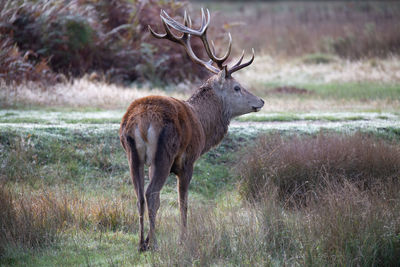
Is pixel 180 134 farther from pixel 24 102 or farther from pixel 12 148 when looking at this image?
pixel 24 102

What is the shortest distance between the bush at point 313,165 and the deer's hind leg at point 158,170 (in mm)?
2486

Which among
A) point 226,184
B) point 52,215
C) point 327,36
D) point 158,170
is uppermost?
point 327,36

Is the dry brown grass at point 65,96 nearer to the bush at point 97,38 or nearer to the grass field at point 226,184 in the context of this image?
the grass field at point 226,184

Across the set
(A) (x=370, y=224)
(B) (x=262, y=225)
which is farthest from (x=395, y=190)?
(B) (x=262, y=225)

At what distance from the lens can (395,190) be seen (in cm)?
693

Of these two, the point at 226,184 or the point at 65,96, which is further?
the point at 65,96

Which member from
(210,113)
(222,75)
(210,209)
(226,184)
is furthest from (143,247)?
(226,184)

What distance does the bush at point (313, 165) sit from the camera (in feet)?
27.4

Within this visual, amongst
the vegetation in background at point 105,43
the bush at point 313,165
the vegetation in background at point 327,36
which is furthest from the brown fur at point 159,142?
the vegetation in background at point 327,36

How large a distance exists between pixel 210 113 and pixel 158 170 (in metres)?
1.73

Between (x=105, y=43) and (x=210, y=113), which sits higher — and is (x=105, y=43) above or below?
above

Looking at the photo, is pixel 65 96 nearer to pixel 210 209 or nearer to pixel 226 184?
pixel 226 184

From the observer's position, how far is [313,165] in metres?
8.55

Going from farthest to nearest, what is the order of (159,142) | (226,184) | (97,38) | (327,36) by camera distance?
(327,36) → (97,38) → (226,184) → (159,142)
